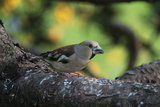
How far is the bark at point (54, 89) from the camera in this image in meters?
2.42

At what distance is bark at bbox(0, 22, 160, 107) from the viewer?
2416mm

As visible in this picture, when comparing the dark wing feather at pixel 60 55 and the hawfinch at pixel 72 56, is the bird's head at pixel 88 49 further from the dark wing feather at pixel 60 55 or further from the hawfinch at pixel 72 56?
the dark wing feather at pixel 60 55

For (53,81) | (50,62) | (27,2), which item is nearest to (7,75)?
(53,81)

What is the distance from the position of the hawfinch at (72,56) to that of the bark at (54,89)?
45 cm

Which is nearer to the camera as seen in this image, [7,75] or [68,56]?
[7,75]

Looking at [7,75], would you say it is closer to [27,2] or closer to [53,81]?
[53,81]

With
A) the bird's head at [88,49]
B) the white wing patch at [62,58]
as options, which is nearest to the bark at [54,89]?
the white wing patch at [62,58]

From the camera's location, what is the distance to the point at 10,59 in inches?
127

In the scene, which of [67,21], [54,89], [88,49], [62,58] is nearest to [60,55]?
[62,58]

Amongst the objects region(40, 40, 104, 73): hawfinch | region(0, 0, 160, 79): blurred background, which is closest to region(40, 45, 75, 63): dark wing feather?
region(40, 40, 104, 73): hawfinch

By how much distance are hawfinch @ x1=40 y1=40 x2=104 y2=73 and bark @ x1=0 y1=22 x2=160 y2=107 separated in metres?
0.45

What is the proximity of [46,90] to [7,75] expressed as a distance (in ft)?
1.66

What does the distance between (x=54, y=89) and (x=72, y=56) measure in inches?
46.5

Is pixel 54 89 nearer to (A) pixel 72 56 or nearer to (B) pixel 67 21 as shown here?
(A) pixel 72 56
